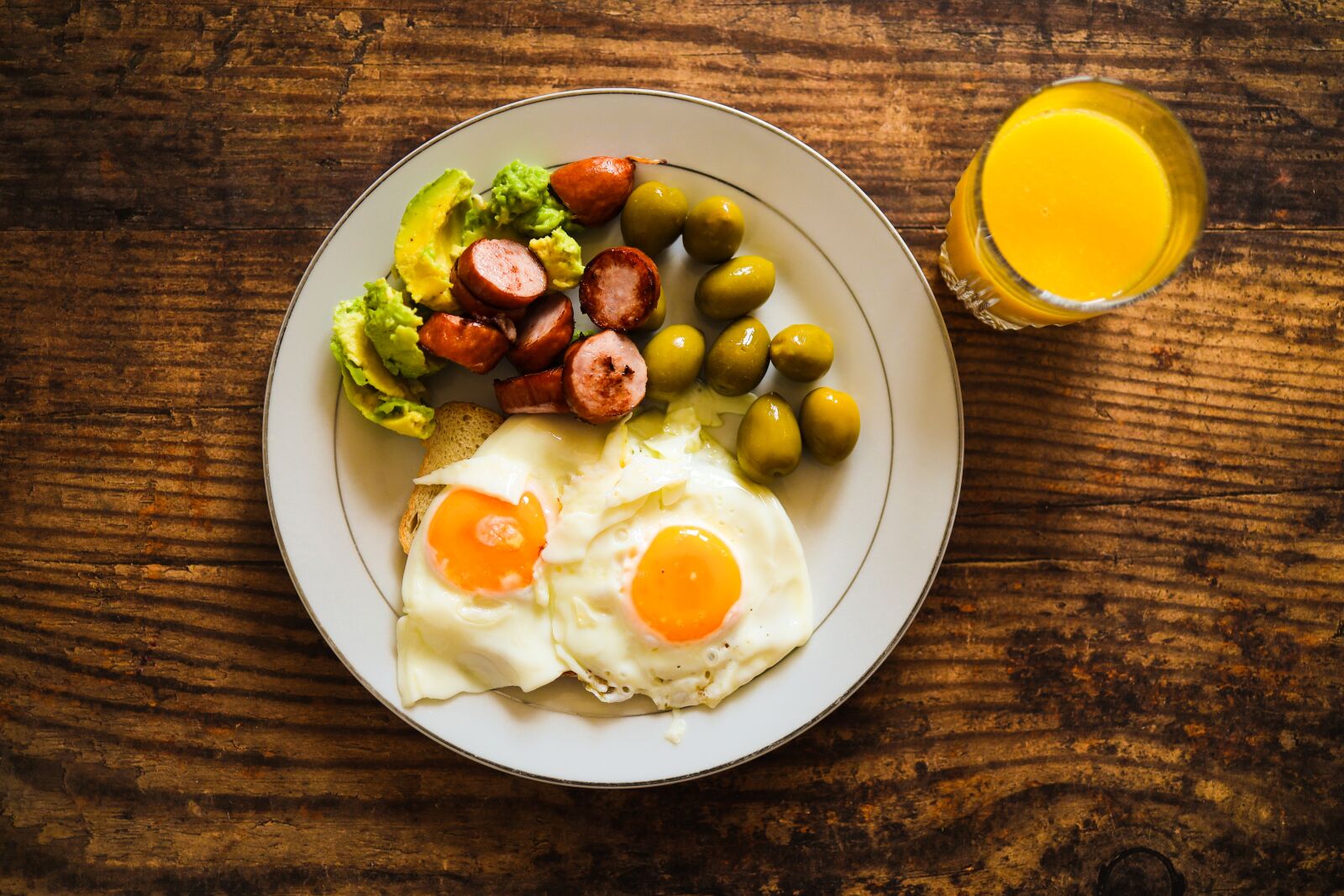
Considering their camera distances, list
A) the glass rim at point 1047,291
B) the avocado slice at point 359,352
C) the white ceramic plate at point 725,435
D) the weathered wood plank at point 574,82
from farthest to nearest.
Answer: the weathered wood plank at point 574,82, the white ceramic plate at point 725,435, the avocado slice at point 359,352, the glass rim at point 1047,291

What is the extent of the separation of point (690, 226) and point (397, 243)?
81 centimetres

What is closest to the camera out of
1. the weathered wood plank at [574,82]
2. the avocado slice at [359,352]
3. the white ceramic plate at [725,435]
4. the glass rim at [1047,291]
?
the glass rim at [1047,291]

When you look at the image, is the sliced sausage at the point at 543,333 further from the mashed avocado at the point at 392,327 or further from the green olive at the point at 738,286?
the green olive at the point at 738,286

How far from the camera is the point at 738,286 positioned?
222 centimetres

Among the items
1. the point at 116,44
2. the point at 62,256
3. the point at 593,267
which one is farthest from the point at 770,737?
the point at 116,44

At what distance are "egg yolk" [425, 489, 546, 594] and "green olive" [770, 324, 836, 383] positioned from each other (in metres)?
0.81

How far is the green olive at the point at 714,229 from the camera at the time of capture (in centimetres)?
221

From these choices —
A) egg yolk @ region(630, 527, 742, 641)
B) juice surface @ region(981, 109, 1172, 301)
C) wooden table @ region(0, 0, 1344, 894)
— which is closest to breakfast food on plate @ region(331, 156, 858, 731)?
egg yolk @ region(630, 527, 742, 641)

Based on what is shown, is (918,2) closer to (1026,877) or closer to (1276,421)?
(1276,421)

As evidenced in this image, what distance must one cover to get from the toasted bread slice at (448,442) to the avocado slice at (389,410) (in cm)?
7

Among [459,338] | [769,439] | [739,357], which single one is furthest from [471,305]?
[769,439]

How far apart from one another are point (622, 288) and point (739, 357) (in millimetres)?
371

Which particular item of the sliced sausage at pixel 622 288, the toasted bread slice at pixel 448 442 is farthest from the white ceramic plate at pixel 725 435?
the sliced sausage at pixel 622 288

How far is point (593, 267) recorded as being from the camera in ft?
7.27
